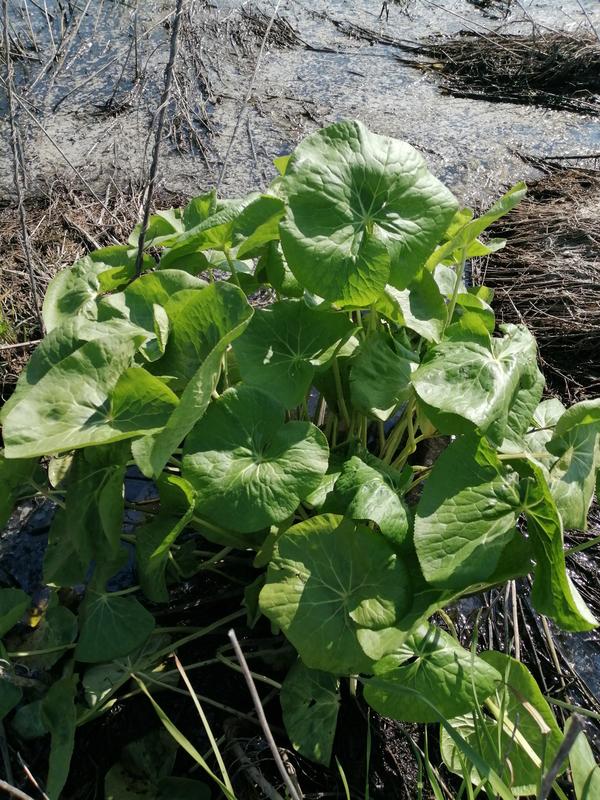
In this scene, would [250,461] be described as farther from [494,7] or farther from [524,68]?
[494,7]

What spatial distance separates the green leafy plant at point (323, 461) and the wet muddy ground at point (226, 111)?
0.38m

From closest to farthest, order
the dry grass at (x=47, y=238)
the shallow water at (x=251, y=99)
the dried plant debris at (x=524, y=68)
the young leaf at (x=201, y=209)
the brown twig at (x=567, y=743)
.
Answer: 1. the brown twig at (x=567, y=743)
2. the young leaf at (x=201, y=209)
3. the dry grass at (x=47, y=238)
4. the shallow water at (x=251, y=99)
5. the dried plant debris at (x=524, y=68)

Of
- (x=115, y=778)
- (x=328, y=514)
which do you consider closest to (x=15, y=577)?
(x=115, y=778)

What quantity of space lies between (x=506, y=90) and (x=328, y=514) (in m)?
2.94

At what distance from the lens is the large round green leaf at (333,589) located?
3.13ft

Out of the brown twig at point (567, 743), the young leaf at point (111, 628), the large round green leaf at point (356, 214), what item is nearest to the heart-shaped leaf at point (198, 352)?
the large round green leaf at point (356, 214)

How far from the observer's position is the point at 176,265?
129 centimetres

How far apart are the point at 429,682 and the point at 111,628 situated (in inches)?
19.7

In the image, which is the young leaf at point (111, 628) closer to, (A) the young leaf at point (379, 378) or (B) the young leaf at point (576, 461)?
(A) the young leaf at point (379, 378)

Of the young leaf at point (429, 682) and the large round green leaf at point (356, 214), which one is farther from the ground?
the large round green leaf at point (356, 214)

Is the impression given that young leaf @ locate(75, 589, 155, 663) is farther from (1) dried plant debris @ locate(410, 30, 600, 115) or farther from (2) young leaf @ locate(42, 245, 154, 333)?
(1) dried plant debris @ locate(410, 30, 600, 115)

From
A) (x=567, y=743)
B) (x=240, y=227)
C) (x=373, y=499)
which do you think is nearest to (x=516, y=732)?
(x=373, y=499)

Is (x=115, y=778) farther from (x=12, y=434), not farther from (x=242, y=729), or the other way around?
(x=12, y=434)

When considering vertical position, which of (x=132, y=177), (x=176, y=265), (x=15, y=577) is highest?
(x=176, y=265)
